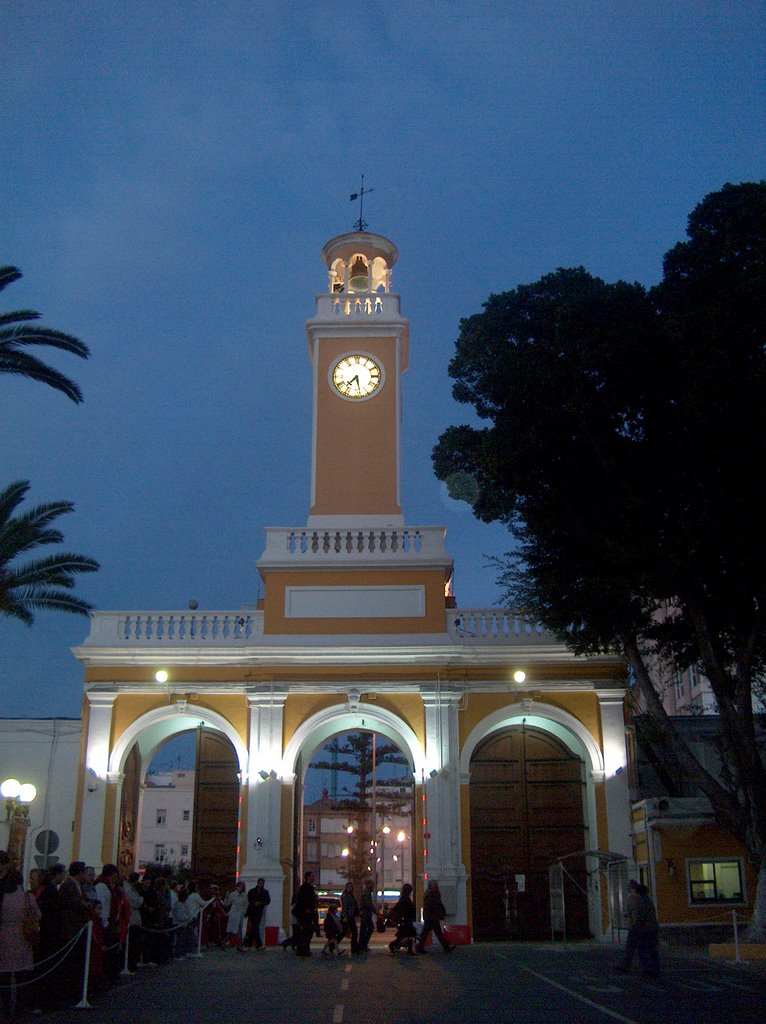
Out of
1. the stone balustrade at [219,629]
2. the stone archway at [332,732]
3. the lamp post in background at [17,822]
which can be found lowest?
the lamp post in background at [17,822]

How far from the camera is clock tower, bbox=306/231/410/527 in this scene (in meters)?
27.8

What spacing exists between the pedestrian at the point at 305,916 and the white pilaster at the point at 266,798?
3.03 metres

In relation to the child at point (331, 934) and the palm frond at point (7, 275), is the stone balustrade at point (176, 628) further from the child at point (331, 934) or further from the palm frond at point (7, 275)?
the palm frond at point (7, 275)

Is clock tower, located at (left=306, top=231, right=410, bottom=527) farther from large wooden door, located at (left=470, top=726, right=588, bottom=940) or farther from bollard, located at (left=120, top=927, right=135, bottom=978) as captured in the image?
bollard, located at (left=120, top=927, right=135, bottom=978)

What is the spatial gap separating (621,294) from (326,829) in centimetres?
5862

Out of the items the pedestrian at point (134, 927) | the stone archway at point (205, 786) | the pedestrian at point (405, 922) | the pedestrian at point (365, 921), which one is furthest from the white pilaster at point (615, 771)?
the pedestrian at point (134, 927)

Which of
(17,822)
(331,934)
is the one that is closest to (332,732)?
(331,934)

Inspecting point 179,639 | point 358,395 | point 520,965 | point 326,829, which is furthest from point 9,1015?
point 326,829

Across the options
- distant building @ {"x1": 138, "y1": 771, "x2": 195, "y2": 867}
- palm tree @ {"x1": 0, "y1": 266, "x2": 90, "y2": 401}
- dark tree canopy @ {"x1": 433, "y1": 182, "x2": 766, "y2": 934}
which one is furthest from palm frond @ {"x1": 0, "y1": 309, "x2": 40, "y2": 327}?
distant building @ {"x1": 138, "y1": 771, "x2": 195, "y2": 867}

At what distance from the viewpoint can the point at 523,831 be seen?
24203mm

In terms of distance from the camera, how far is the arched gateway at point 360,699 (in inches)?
932

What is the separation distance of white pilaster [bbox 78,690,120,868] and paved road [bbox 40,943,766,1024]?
6.00 meters

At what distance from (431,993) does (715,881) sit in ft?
35.0

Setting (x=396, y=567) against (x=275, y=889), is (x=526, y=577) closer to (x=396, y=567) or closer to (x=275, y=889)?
(x=396, y=567)
